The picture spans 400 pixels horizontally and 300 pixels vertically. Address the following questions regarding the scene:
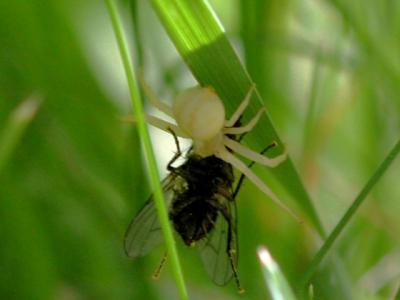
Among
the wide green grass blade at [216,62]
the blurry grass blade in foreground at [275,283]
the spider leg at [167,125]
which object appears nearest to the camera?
the blurry grass blade in foreground at [275,283]

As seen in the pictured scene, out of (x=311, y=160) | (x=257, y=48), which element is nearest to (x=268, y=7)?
(x=257, y=48)

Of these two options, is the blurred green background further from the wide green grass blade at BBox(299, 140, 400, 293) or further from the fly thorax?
the wide green grass blade at BBox(299, 140, 400, 293)

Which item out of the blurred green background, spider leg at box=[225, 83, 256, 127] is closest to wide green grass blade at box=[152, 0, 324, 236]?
spider leg at box=[225, 83, 256, 127]

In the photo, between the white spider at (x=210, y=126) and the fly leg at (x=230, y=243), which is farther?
the fly leg at (x=230, y=243)

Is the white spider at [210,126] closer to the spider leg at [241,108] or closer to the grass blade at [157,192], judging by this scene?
the spider leg at [241,108]

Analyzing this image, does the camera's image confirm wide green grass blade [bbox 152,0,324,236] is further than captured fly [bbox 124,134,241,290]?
No

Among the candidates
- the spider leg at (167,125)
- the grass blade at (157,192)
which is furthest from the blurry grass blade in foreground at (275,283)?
the spider leg at (167,125)

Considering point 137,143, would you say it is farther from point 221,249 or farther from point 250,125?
point 250,125
